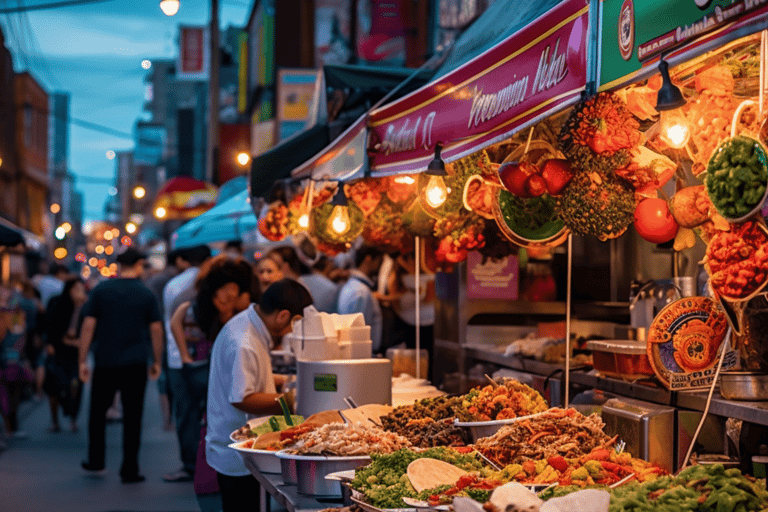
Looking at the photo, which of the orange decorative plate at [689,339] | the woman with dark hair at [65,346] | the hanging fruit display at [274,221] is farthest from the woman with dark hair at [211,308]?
the woman with dark hair at [65,346]

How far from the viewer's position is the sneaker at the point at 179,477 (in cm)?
1073

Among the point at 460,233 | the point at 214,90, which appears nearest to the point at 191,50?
the point at 214,90

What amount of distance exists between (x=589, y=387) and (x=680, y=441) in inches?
68.6

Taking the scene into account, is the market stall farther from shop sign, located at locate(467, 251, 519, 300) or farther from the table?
shop sign, located at locate(467, 251, 519, 300)

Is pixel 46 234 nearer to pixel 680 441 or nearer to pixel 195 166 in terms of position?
pixel 195 166

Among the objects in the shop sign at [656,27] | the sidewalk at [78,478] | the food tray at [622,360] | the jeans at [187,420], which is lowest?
the sidewalk at [78,478]

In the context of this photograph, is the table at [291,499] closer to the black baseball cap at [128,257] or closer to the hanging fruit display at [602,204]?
the hanging fruit display at [602,204]

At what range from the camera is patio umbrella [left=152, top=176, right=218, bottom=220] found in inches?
709

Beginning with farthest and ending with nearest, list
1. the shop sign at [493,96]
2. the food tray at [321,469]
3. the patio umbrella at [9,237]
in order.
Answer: the patio umbrella at [9,237]
the food tray at [321,469]
the shop sign at [493,96]

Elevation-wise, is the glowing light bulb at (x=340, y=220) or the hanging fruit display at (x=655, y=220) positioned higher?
the glowing light bulb at (x=340, y=220)

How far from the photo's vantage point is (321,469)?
456 centimetres

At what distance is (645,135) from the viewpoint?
4.55 m

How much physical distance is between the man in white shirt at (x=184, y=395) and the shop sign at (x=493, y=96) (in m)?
5.31

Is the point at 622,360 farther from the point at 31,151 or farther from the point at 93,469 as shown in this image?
the point at 31,151
